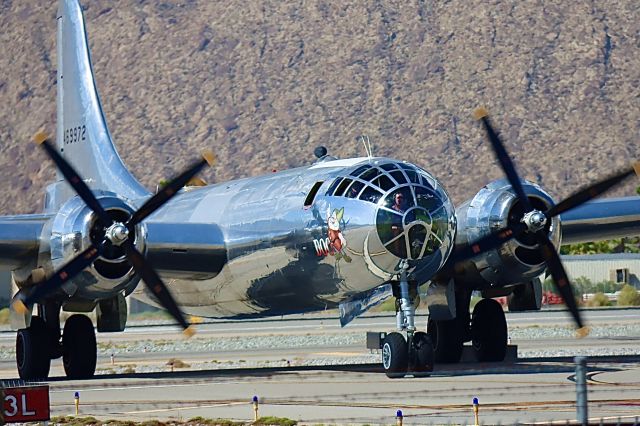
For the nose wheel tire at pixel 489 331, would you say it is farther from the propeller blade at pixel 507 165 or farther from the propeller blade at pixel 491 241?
the propeller blade at pixel 507 165

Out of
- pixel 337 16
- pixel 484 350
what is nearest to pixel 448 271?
pixel 484 350

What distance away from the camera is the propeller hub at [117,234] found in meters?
24.4

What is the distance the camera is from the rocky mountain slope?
13438 centimetres

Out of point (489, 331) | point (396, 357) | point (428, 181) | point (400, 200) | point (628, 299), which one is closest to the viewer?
point (396, 357)

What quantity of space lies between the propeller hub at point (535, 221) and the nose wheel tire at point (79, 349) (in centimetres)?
870

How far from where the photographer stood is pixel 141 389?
23.5m

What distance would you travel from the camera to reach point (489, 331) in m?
28.0

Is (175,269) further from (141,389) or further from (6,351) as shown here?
(6,351)

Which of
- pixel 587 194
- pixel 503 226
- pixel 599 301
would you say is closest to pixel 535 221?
pixel 503 226

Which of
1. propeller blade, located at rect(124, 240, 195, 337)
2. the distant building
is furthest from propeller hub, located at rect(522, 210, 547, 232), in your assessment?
the distant building

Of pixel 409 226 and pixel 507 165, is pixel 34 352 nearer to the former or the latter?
pixel 409 226

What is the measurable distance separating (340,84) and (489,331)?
119535 millimetres

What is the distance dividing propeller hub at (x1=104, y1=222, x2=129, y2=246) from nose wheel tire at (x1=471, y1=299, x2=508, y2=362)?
7.74 m

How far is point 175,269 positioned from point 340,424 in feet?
34.2
